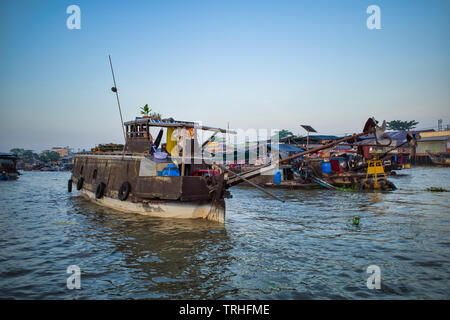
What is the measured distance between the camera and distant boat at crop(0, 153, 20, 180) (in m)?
33.1

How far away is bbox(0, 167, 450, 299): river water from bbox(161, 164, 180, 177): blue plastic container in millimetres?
1695

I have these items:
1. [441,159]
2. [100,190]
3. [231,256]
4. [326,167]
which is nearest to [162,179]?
[231,256]

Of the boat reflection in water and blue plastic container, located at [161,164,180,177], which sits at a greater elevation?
blue plastic container, located at [161,164,180,177]

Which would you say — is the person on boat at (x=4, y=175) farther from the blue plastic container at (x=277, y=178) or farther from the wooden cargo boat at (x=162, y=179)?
the blue plastic container at (x=277, y=178)

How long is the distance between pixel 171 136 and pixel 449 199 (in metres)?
14.9

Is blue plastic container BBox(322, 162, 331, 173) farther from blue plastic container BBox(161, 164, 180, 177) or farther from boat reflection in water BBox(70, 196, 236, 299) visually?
blue plastic container BBox(161, 164, 180, 177)

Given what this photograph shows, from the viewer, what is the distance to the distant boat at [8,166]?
33.1 metres

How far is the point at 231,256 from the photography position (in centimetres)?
693

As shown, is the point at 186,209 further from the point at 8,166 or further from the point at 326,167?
the point at 8,166

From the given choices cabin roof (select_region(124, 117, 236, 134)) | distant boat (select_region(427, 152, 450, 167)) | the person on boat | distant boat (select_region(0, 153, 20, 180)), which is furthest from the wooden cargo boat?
distant boat (select_region(427, 152, 450, 167))

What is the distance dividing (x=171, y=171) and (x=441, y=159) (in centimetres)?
5216

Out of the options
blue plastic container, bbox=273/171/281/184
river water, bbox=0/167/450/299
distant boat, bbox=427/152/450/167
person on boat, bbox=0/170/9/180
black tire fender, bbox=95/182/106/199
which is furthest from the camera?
distant boat, bbox=427/152/450/167
